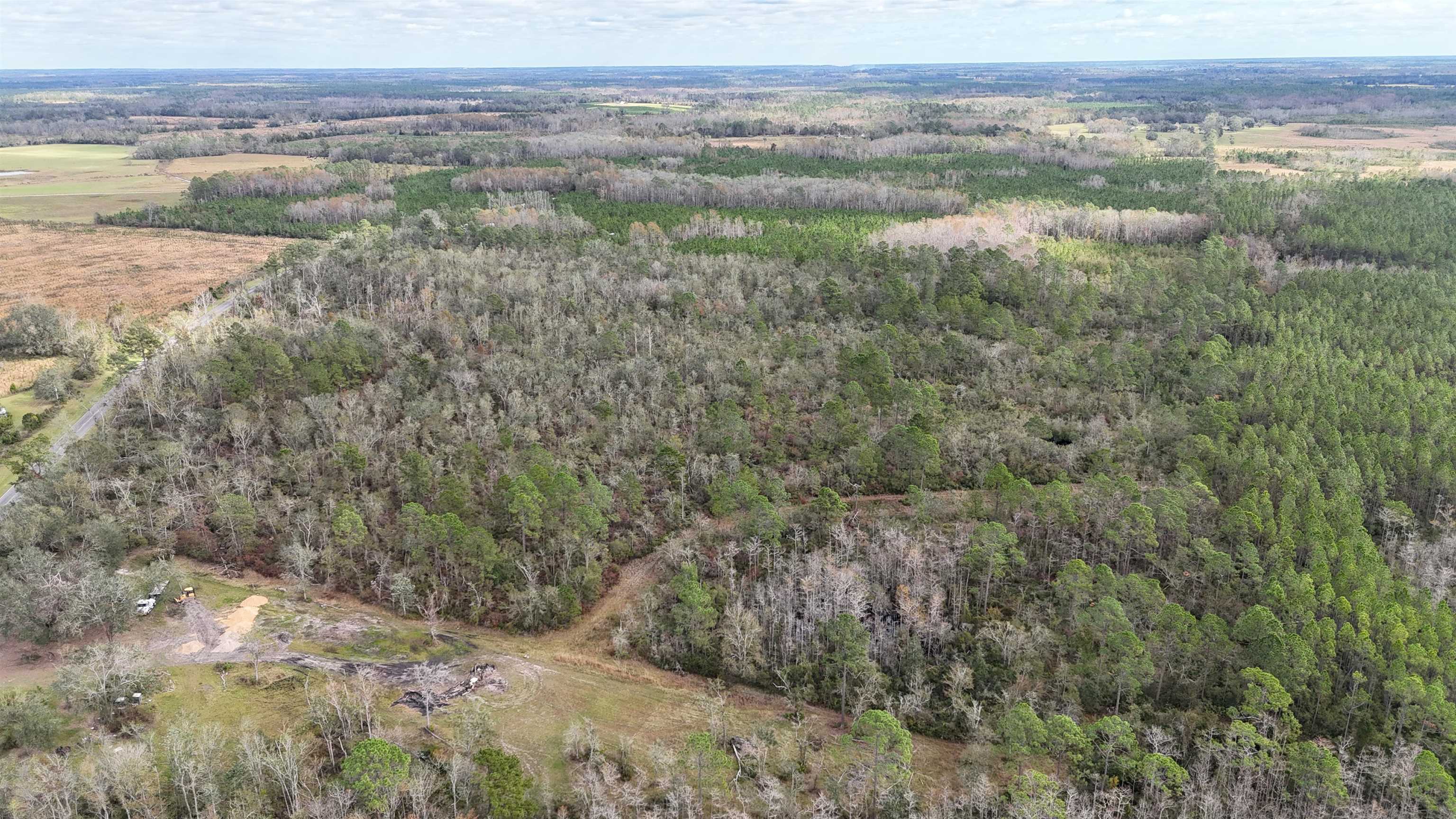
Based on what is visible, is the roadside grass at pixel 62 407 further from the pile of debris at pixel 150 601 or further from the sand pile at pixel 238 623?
the sand pile at pixel 238 623

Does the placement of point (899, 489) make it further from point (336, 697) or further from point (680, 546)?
point (336, 697)

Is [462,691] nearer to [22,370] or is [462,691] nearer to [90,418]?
[90,418]

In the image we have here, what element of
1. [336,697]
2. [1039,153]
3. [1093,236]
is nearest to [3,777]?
[336,697]

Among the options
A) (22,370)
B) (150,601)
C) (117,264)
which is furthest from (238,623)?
(117,264)

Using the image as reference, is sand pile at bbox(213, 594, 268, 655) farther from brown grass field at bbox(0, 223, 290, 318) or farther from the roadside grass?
brown grass field at bbox(0, 223, 290, 318)

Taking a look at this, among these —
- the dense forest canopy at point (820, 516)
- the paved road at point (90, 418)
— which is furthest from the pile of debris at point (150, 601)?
the paved road at point (90, 418)
